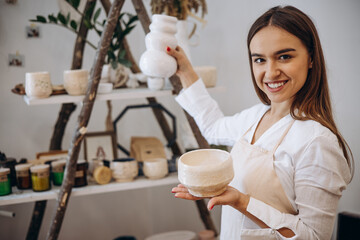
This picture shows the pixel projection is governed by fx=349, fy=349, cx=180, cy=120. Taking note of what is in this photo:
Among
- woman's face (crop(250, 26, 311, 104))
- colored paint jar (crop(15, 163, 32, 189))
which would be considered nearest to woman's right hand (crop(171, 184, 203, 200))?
woman's face (crop(250, 26, 311, 104))

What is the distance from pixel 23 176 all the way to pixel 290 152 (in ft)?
4.41

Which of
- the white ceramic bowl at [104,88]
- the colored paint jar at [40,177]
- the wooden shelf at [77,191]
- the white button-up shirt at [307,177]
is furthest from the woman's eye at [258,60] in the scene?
the colored paint jar at [40,177]

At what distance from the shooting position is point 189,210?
9.16 ft

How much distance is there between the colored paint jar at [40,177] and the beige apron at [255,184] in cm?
99

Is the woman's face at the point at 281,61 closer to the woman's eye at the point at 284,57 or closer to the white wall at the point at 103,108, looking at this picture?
the woman's eye at the point at 284,57

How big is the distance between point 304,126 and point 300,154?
9 cm

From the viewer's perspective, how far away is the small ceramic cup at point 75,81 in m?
1.69

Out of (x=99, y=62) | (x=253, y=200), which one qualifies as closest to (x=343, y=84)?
(x=253, y=200)

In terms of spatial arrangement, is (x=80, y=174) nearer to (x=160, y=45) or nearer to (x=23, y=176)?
(x=23, y=176)

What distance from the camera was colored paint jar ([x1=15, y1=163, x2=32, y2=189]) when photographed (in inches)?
69.7

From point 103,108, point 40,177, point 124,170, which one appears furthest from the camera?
point 103,108

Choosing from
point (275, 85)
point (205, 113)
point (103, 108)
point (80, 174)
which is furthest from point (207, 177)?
point (103, 108)

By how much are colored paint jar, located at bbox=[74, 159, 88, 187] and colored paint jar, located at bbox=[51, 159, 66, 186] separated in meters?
0.09

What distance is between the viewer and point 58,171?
183cm
